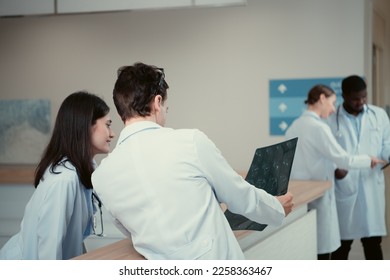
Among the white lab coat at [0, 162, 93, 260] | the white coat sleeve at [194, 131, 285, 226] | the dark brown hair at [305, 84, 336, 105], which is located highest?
the dark brown hair at [305, 84, 336, 105]

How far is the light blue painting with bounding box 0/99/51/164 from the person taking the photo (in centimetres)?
187

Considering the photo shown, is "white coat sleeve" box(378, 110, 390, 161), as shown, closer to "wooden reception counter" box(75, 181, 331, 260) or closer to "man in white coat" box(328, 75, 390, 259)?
"man in white coat" box(328, 75, 390, 259)

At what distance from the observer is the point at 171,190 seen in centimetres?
126

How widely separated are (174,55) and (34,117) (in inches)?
16.1

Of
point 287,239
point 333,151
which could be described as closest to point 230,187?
point 287,239

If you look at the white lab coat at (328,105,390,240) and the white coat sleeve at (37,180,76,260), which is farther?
the white lab coat at (328,105,390,240)

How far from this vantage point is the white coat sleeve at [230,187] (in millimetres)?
1256

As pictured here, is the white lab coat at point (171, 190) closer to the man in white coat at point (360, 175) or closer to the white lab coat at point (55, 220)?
the white lab coat at point (55, 220)

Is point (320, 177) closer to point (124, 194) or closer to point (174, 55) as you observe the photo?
point (174, 55)

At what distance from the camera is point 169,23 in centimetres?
186

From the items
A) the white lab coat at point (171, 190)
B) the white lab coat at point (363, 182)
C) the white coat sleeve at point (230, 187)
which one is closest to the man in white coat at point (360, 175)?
the white lab coat at point (363, 182)

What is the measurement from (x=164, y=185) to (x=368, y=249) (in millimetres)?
1098

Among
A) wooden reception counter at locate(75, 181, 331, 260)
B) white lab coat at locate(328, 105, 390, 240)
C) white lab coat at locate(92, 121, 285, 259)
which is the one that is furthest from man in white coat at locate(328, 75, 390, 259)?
white lab coat at locate(92, 121, 285, 259)

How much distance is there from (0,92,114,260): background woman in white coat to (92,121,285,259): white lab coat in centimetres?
29
